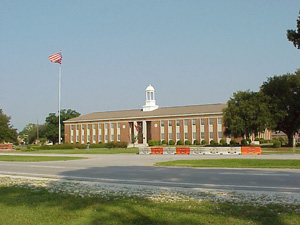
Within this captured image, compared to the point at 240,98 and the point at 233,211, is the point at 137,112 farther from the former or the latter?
the point at 233,211

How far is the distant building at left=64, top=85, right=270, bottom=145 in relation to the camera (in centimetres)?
8419

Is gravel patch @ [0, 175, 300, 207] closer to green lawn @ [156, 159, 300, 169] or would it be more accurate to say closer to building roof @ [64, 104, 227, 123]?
green lawn @ [156, 159, 300, 169]

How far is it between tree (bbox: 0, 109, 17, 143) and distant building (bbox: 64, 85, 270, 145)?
582 inches

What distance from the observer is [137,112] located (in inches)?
3878

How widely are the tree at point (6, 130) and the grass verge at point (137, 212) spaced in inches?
3763

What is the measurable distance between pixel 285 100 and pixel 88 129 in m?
58.8

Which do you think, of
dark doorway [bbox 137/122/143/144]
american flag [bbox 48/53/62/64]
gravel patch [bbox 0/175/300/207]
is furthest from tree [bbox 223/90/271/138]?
gravel patch [bbox 0/175/300/207]

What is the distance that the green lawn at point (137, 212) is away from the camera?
7.33 meters

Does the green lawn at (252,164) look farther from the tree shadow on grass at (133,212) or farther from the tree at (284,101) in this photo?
the tree at (284,101)

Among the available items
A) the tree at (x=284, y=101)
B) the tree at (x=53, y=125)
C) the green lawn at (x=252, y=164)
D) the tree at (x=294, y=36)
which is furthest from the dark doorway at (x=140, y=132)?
the tree at (x=294, y=36)

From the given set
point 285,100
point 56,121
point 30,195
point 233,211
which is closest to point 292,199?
point 233,211

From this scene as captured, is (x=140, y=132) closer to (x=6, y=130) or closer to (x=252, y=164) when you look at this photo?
(x=6, y=130)

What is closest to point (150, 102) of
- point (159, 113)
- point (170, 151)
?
point (159, 113)

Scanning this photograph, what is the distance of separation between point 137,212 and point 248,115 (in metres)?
48.2
